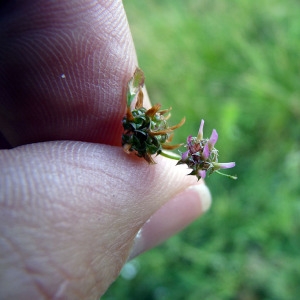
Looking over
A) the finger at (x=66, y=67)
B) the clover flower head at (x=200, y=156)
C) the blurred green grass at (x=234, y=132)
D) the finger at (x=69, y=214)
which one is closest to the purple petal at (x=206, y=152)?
the clover flower head at (x=200, y=156)

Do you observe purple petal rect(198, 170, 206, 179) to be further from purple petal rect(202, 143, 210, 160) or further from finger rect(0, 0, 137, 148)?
finger rect(0, 0, 137, 148)

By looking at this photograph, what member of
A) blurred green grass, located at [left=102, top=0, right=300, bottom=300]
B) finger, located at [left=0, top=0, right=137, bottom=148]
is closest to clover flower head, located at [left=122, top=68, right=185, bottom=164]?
finger, located at [left=0, top=0, right=137, bottom=148]

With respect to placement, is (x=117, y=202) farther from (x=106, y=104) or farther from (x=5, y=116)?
(x=5, y=116)

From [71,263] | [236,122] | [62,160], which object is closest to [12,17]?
[62,160]

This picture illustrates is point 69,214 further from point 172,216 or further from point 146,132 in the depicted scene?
point 172,216

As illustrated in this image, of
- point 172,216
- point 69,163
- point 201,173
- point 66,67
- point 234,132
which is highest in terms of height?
point 66,67

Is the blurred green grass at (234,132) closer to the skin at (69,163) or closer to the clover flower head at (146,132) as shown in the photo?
the skin at (69,163)

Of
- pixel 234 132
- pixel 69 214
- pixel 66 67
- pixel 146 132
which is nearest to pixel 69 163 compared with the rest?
pixel 69 214
